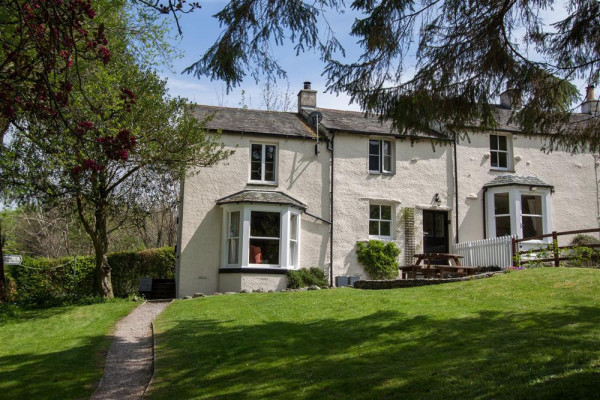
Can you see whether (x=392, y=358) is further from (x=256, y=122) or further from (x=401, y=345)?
(x=256, y=122)

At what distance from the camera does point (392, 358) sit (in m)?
8.34

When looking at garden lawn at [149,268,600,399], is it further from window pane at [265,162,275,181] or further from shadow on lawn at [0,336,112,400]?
window pane at [265,162,275,181]

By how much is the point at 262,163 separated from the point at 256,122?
5.87 ft

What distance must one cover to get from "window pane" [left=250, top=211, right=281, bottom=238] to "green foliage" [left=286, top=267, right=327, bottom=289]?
4.76 feet

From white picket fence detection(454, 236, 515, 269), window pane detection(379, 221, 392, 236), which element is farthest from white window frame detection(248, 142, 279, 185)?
white picket fence detection(454, 236, 515, 269)

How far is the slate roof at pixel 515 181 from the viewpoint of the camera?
21769mm

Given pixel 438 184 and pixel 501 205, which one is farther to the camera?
pixel 501 205

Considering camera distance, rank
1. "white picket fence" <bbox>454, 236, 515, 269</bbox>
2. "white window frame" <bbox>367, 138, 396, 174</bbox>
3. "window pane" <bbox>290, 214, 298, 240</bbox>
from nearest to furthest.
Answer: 1. "white picket fence" <bbox>454, 236, 515, 269</bbox>
2. "window pane" <bbox>290, 214, 298, 240</bbox>
3. "white window frame" <bbox>367, 138, 396, 174</bbox>

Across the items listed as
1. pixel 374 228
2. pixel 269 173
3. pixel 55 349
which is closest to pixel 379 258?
pixel 374 228

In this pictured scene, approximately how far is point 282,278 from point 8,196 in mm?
8548

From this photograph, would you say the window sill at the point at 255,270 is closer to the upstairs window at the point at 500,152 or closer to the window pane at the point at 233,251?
the window pane at the point at 233,251

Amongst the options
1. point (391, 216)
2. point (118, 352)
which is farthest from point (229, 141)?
point (118, 352)

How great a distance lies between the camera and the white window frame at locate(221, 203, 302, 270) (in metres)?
19.5

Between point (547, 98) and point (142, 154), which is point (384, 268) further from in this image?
point (547, 98)
